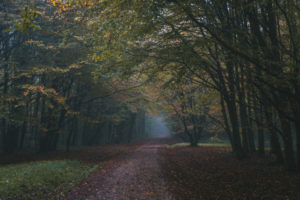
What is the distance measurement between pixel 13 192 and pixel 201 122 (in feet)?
67.4

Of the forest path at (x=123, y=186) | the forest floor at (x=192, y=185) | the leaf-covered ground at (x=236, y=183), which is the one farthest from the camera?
the forest path at (x=123, y=186)

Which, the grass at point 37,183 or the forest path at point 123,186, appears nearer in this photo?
the grass at point 37,183

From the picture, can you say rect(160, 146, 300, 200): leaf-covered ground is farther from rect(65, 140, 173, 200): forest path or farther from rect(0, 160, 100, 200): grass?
rect(0, 160, 100, 200): grass

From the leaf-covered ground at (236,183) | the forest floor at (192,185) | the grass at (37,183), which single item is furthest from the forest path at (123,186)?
the grass at (37,183)

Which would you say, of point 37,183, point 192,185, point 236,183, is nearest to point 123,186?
point 192,185

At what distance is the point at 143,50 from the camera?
9.32 meters

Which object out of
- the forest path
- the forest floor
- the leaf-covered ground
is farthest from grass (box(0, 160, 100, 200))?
the leaf-covered ground

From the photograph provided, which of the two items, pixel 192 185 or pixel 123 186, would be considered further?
pixel 123 186

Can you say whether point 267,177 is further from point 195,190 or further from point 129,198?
point 129,198

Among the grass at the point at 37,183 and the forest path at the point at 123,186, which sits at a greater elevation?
the grass at the point at 37,183

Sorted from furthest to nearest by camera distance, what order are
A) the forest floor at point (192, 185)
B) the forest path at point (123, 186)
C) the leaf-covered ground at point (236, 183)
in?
the forest path at point (123, 186)
the forest floor at point (192, 185)
the leaf-covered ground at point (236, 183)

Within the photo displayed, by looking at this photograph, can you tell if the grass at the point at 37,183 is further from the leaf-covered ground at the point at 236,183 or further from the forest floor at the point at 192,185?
the leaf-covered ground at the point at 236,183

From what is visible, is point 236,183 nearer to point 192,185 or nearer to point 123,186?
point 192,185

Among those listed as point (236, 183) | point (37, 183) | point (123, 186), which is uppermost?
point (37, 183)
